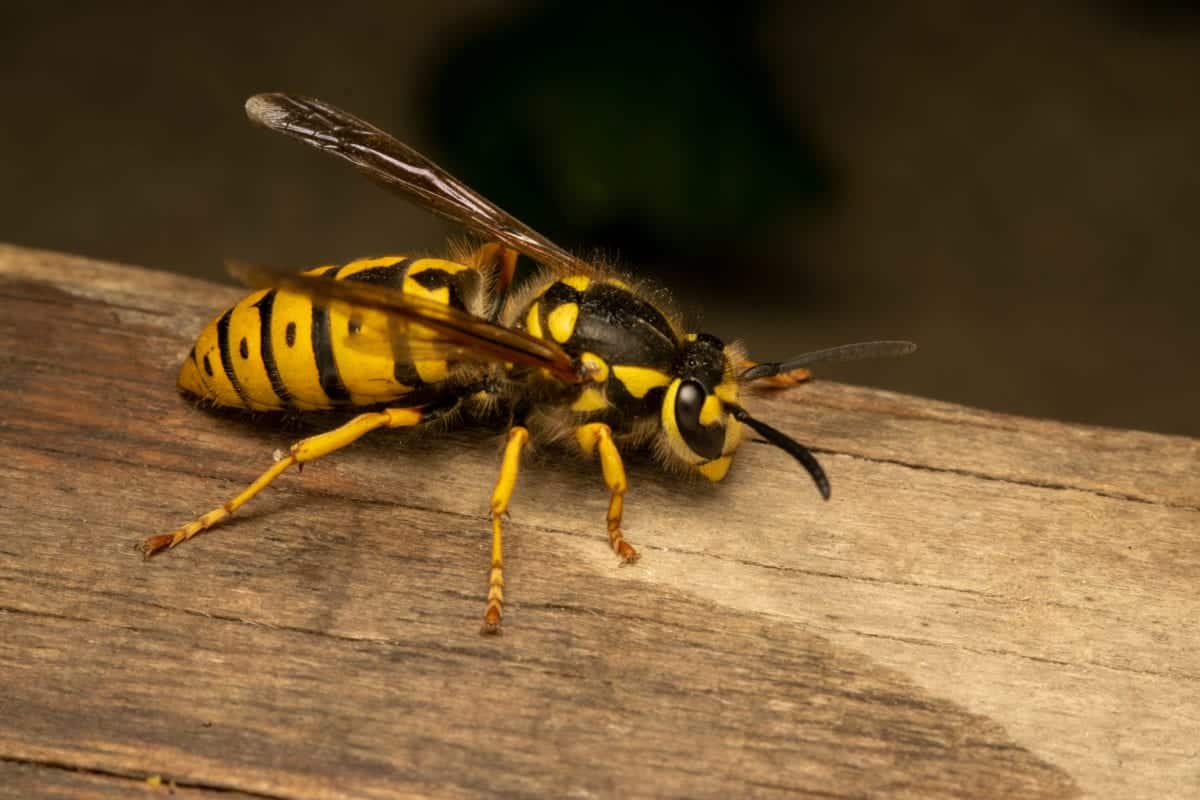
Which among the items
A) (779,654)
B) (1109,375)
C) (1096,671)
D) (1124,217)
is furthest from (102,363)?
(1124,217)

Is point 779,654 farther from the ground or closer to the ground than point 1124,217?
closer to the ground

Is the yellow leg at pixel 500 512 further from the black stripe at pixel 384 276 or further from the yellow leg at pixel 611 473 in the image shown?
the black stripe at pixel 384 276

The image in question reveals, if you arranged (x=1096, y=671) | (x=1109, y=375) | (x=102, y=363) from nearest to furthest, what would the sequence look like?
(x=1096, y=671)
(x=102, y=363)
(x=1109, y=375)

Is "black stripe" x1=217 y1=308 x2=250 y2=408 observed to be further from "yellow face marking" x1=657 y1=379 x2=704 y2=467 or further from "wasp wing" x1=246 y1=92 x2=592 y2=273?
"yellow face marking" x1=657 y1=379 x2=704 y2=467

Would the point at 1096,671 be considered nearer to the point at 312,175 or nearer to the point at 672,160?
the point at 672,160

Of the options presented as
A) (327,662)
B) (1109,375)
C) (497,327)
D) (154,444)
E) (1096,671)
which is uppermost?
(1109,375)

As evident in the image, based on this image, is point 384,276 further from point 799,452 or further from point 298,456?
point 799,452

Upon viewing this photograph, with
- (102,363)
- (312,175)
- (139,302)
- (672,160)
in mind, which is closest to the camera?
(102,363)

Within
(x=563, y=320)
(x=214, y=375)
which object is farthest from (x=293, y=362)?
(x=563, y=320)
